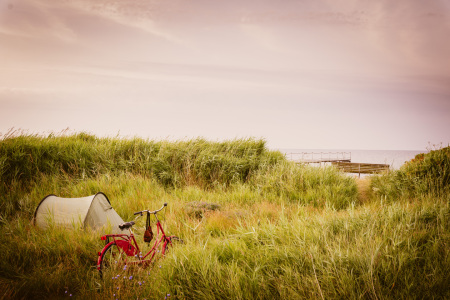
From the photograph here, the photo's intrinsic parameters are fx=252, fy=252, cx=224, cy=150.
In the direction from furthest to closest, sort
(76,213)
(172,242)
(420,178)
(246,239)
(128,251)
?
1. (420,178)
2. (76,213)
3. (172,242)
4. (128,251)
5. (246,239)

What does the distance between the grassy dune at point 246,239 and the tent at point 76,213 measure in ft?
1.16

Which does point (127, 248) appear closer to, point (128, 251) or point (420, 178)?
point (128, 251)

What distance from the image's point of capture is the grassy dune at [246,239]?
2.81m

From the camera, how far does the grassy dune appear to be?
9.22 feet

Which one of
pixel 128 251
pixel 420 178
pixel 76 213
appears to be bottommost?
pixel 128 251

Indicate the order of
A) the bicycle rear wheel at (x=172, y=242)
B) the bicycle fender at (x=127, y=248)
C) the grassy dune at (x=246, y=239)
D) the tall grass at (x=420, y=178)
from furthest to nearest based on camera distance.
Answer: the tall grass at (x=420, y=178), the bicycle rear wheel at (x=172, y=242), the bicycle fender at (x=127, y=248), the grassy dune at (x=246, y=239)

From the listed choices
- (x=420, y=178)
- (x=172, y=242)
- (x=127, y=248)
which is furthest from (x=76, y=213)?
(x=420, y=178)

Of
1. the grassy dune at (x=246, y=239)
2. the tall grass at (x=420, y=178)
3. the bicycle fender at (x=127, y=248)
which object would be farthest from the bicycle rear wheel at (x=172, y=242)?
the tall grass at (x=420, y=178)

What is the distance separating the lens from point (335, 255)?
10.1 feet

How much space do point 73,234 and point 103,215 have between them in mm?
901

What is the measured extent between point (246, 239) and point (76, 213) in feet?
12.1

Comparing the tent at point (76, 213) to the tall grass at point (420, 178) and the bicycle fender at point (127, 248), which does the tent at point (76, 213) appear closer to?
the bicycle fender at point (127, 248)

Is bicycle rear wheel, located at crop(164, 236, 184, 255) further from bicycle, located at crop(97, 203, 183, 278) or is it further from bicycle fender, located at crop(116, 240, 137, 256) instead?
bicycle fender, located at crop(116, 240, 137, 256)

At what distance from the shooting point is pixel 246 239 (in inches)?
154
